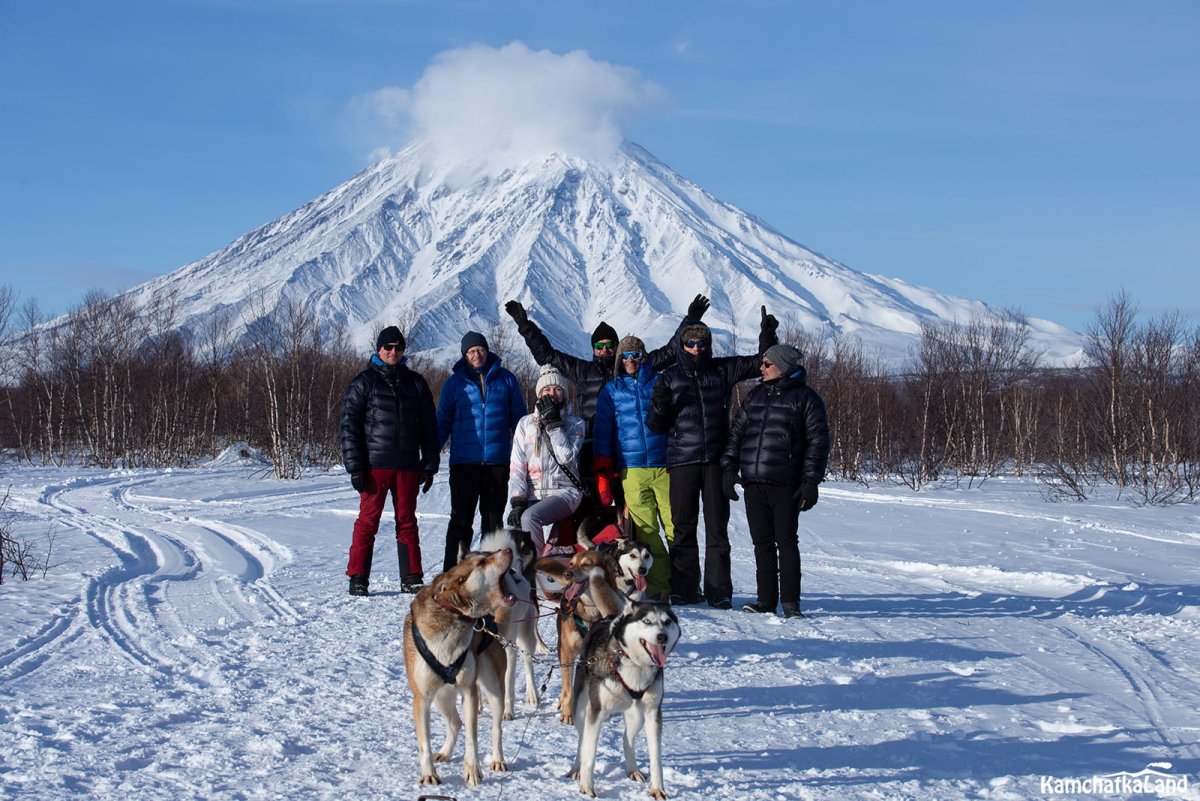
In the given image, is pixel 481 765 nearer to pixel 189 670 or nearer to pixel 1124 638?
pixel 189 670

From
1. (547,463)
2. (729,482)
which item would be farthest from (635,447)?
(547,463)

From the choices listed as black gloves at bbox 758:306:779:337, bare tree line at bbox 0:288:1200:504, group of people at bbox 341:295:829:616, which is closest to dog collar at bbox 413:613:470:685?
group of people at bbox 341:295:829:616

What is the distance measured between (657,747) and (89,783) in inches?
87.3

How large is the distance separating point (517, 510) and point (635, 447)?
1184 mm

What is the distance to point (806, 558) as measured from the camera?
38.8ft

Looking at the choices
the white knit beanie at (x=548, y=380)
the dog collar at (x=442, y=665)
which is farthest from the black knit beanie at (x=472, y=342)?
the dog collar at (x=442, y=665)

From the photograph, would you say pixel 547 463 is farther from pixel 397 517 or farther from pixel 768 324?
pixel 768 324

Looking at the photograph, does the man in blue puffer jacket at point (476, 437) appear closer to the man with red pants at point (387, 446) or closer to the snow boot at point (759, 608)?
the man with red pants at point (387, 446)

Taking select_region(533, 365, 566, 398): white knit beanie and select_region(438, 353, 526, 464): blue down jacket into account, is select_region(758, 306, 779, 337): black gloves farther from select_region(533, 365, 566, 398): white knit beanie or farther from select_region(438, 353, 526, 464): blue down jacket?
select_region(438, 353, 526, 464): blue down jacket

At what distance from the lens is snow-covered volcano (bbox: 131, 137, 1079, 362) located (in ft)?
502

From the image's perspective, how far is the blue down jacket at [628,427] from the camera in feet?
24.4

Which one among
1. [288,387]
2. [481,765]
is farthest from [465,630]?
[288,387]

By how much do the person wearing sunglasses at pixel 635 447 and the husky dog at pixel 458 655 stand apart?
10.7 feet

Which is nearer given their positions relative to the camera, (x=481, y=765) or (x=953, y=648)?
(x=481, y=765)
